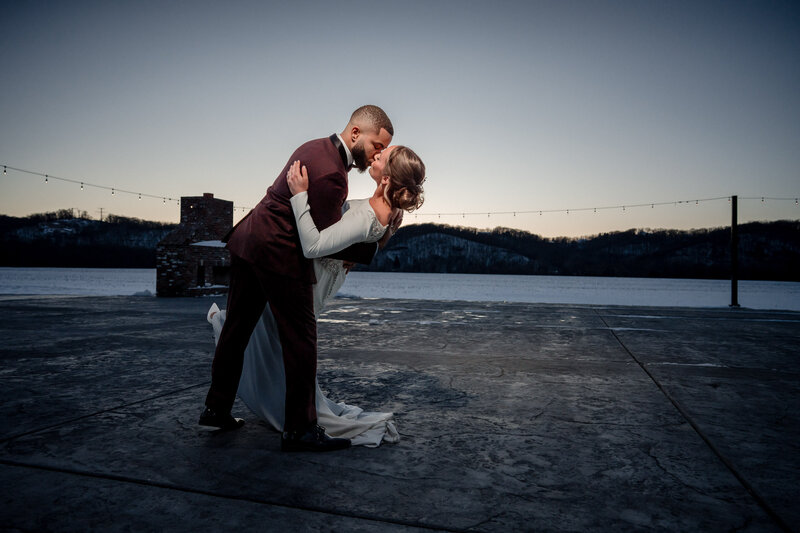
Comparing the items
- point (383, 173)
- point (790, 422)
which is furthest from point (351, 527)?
point (790, 422)

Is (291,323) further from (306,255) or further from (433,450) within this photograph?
(433,450)

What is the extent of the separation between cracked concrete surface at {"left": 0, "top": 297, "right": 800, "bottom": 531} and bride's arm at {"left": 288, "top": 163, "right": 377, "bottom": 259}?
951mm

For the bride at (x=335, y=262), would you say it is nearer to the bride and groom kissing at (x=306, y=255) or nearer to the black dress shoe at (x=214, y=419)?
the bride and groom kissing at (x=306, y=255)

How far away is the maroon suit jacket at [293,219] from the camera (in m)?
2.11

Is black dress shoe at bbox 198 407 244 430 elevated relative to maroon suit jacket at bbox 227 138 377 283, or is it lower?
lower

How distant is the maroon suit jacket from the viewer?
83.0 inches

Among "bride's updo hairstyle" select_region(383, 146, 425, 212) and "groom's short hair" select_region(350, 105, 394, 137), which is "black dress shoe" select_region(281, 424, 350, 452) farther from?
"groom's short hair" select_region(350, 105, 394, 137)

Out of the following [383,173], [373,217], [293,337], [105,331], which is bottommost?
[105,331]

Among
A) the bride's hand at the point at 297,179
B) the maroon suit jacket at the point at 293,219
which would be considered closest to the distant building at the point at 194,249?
the maroon suit jacket at the point at 293,219


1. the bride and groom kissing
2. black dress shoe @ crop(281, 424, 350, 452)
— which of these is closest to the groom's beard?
the bride and groom kissing

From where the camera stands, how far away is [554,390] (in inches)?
138

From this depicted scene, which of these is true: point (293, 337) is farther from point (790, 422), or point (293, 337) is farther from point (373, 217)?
point (790, 422)

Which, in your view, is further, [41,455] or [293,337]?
[293,337]

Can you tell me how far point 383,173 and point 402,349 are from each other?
3.42 m
